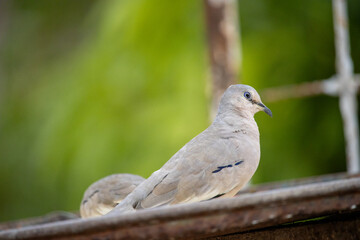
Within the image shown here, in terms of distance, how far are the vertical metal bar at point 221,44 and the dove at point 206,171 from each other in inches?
36.6

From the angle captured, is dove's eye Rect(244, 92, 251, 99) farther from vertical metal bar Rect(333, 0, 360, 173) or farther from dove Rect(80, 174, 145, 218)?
vertical metal bar Rect(333, 0, 360, 173)

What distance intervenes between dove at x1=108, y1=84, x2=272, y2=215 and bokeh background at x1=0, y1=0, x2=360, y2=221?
1.05m

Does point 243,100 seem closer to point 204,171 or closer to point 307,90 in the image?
point 204,171

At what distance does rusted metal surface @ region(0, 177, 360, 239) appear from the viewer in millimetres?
591

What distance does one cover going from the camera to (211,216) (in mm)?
606

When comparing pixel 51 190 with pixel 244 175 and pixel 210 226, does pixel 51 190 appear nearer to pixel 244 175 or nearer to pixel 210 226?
pixel 244 175

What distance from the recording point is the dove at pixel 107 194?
97 cm

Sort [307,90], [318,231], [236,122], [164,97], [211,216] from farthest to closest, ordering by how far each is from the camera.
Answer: [164,97], [307,90], [236,122], [318,231], [211,216]

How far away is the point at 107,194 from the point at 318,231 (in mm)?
409

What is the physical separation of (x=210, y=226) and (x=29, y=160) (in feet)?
7.71

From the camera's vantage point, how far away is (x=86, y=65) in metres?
2.48

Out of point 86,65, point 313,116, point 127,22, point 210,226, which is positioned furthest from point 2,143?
point 210,226

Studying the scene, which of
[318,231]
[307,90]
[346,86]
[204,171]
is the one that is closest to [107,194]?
[204,171]

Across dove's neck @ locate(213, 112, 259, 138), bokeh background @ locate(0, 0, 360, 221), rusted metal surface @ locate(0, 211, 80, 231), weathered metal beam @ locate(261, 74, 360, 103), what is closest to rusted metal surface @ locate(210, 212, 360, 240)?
dove's neck @ locate(213, 112, 259, 138)
